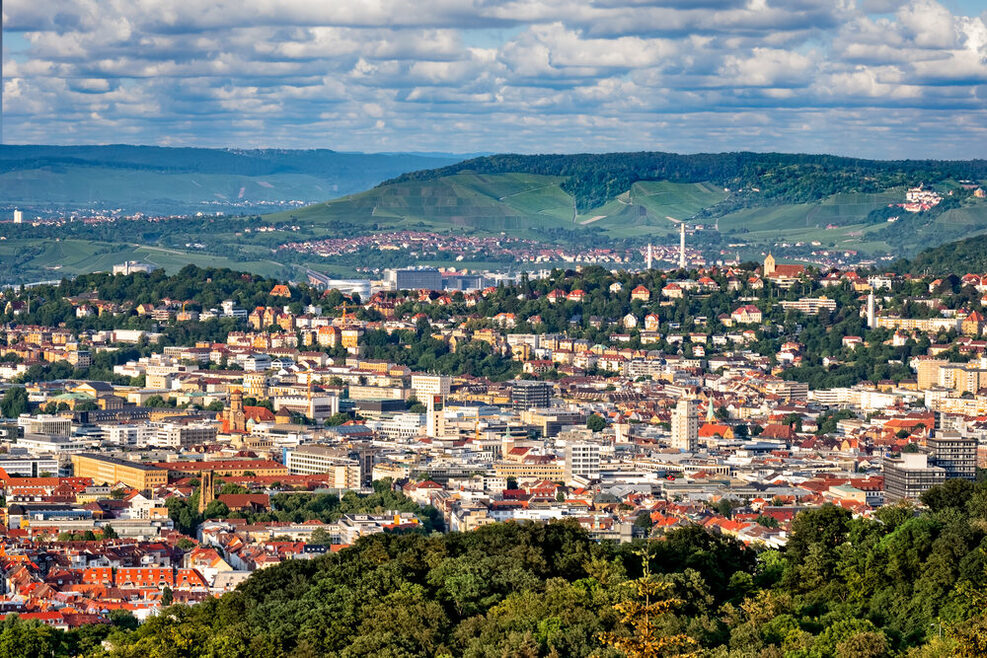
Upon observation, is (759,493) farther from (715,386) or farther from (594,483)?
(715,386)

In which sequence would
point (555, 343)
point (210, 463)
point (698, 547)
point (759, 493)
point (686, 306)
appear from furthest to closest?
point (686, 306) < point (555, 343) < point (210, 463) < point (759, 493) < point (698, 547)

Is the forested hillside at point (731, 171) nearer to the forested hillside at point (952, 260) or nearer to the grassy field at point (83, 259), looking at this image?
the grassy field at point (83, 259)

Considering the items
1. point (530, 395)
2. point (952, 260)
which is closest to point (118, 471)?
point (530, 395)

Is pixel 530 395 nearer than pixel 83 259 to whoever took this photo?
Yes

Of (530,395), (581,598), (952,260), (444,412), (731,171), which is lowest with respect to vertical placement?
(444,412)

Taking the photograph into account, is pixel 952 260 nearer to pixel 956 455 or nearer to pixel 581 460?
pixel 581 460

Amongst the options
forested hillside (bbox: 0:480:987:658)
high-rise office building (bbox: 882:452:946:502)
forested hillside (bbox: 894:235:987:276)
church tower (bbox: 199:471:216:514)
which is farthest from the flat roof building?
forested hillside (bbox: 894:235:987:276)

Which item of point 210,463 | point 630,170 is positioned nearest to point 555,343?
point 210,463
